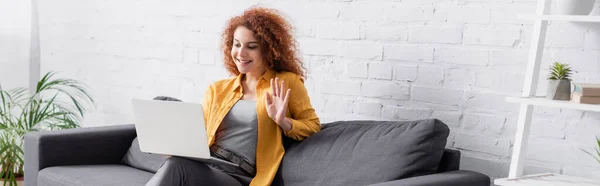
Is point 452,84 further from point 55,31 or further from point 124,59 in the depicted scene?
point 55,31

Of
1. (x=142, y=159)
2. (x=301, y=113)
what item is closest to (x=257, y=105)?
(x=301, y=113)

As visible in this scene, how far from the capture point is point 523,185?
2.79 m

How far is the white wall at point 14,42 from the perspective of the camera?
5367 mm

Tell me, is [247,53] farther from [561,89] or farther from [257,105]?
[561,89]

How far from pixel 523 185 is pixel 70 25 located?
326cm

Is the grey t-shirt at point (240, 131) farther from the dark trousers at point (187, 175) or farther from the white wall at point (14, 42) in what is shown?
the white wall at point (14, 42)

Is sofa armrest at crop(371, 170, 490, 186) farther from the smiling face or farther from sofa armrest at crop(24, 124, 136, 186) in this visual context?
sofa armrest at crop(24, 124, 136, 186)

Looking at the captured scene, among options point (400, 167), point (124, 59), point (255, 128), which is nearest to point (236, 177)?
point (255, 128)

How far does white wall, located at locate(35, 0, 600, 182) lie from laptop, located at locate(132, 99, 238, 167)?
708mm

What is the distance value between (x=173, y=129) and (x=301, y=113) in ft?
1.66

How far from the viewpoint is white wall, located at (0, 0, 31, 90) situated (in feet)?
17.6

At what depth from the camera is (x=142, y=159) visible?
13.1ft

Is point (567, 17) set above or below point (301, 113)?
above

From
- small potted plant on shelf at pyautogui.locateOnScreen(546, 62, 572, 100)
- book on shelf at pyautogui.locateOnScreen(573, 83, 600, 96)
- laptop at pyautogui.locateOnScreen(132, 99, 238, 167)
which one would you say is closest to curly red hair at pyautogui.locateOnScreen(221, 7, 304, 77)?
laptop at pyautogui.locateOnScreen(132, 99, 238, 167)
